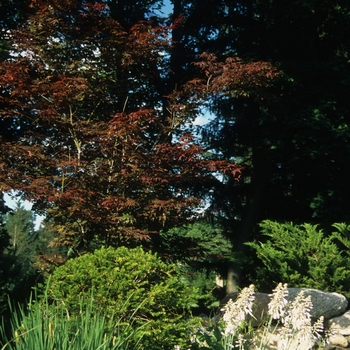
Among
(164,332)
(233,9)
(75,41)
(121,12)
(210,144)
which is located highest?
(233,9)

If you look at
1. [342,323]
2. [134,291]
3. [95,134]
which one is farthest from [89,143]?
[342,323]

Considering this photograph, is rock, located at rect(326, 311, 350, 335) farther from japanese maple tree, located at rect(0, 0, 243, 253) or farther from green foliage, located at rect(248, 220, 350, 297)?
japanese maple tree, located at rect(0, 0, 243, 253)

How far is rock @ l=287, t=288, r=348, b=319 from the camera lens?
7.26m

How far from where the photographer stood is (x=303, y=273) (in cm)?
865

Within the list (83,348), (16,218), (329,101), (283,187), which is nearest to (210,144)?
(283,187)

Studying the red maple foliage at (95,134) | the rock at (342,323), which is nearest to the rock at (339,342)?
the rock at (342,323)

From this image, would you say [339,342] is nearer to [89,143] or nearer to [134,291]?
[134,291]

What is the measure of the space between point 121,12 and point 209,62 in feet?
10.9

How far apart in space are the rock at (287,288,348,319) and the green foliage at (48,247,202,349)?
2499 millimetres

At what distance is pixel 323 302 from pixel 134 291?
138 inches

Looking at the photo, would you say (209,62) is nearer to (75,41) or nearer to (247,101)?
(75,41)

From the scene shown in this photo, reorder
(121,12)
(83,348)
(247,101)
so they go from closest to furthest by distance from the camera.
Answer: (83,348), (121,12), (247,101)

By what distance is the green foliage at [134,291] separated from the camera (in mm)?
4887

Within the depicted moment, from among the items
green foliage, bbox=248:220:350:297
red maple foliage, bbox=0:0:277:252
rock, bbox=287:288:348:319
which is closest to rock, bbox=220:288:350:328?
rock, bbox=287:288:348:319
